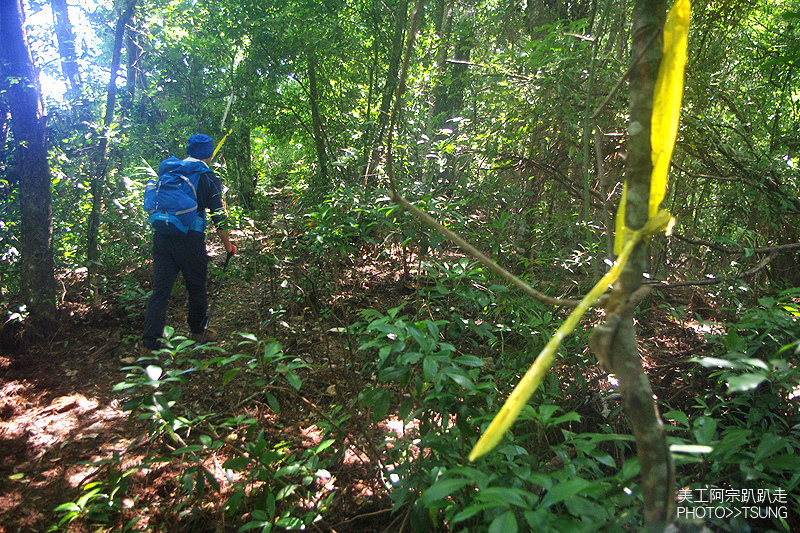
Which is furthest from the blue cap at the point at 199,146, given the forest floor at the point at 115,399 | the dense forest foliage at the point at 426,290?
the forest floor at the point at 115,399

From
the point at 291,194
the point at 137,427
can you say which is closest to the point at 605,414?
the point at 137,427

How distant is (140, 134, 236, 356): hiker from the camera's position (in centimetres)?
352

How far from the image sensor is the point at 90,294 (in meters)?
4.68

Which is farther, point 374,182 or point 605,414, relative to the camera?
point 374,182

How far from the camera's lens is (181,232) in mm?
3547

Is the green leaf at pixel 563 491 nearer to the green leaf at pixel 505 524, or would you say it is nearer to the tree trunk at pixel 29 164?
the green leaf at pixel 505 524

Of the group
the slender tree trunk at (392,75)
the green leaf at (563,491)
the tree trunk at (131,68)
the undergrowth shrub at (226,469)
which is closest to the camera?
the green leaf at (563,491)

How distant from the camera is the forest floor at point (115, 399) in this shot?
2060 millimetres

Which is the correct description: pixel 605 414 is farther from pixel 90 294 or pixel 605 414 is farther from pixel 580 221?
pixel 90 294

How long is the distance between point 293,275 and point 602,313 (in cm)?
231

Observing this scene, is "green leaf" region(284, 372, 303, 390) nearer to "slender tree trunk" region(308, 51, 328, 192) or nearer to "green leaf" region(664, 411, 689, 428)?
"green leaf" region(664, 411, 689, 428)

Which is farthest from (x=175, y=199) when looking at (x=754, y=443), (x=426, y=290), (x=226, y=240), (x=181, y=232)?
(x=754, y=443)

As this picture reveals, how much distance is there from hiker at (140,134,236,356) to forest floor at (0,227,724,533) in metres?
0.41

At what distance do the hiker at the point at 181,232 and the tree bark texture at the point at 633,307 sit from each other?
313 centimetres
